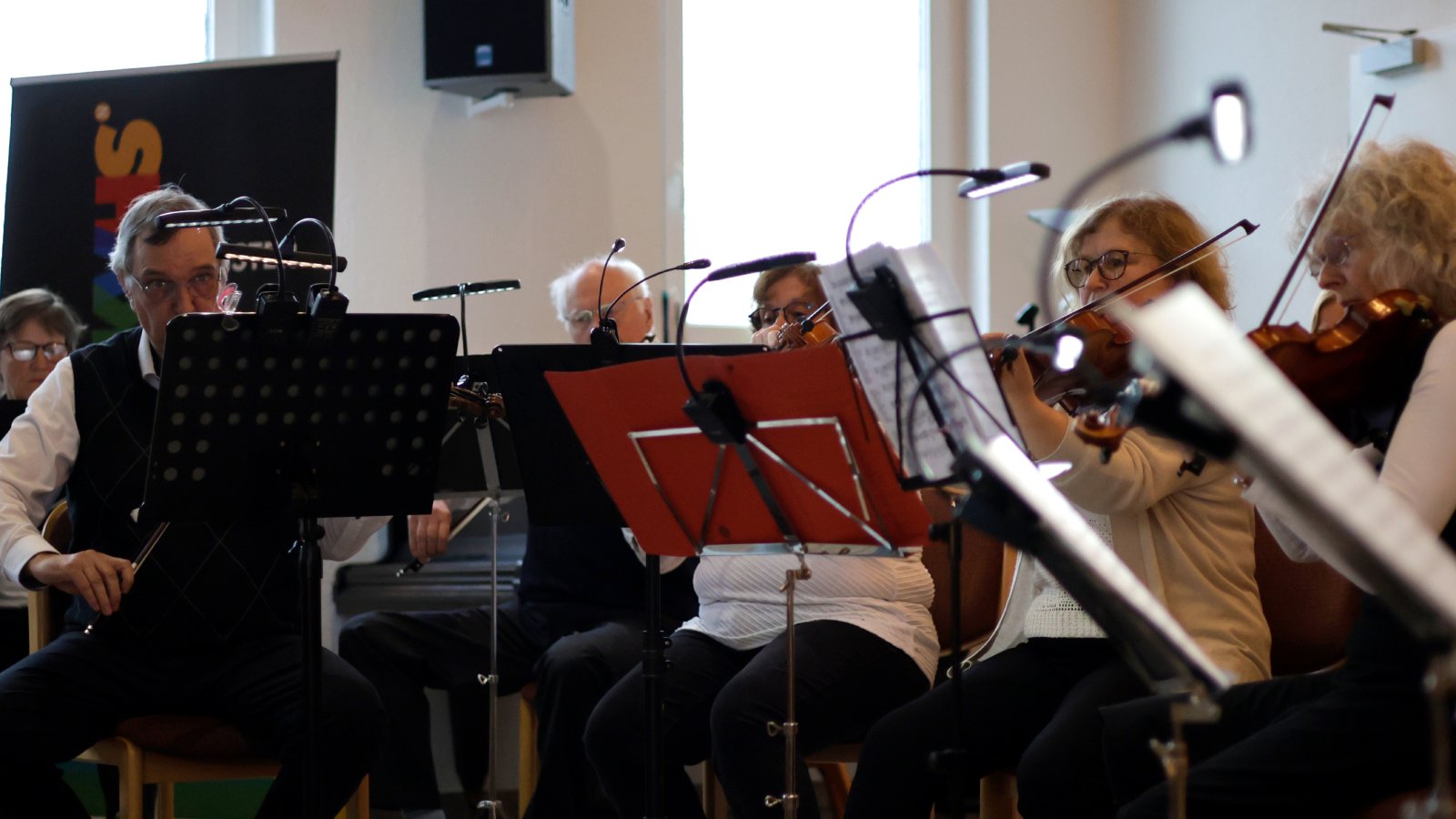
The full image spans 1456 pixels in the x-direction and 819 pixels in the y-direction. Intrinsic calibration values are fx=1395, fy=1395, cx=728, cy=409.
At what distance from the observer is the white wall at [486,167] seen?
3.85 meters

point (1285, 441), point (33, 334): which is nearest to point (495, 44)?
point (33, 334)

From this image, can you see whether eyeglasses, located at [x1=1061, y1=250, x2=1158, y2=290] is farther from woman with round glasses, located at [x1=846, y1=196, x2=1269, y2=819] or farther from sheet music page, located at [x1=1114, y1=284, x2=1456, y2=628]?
sheet music page, located at [x1=1114, y1=284, x2=1456, y2=628]

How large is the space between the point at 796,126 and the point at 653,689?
279 centimetres

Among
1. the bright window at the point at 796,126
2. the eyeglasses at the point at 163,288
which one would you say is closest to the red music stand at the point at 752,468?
the eyeglasses at the point at 163,288

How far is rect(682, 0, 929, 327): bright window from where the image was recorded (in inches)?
170

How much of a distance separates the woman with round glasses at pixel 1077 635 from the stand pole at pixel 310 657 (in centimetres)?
78

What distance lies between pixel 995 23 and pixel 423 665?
271 centimetres

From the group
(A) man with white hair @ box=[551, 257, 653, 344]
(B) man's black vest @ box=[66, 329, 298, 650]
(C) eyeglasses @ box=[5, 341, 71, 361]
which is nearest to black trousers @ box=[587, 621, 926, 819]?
(B) man's black vest @ box=[66, 329, 298, 650]

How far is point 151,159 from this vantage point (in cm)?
346

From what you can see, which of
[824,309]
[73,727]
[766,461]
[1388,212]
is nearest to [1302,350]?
[1388,212]

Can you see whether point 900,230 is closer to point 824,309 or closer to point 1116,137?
point 1116,137

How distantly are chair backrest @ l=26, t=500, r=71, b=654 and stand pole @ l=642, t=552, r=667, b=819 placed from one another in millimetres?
1105

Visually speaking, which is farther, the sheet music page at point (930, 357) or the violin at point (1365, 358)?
the violin at point (1365, 358)

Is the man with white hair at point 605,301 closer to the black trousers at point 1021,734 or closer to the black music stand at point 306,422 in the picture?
the black music stand at point 306,422
